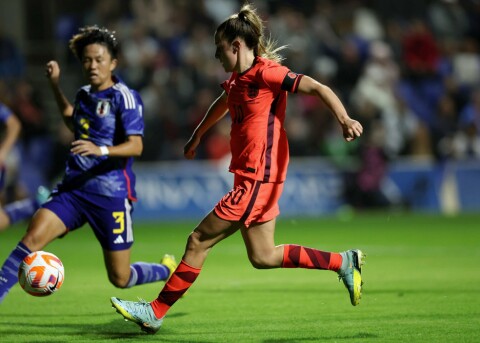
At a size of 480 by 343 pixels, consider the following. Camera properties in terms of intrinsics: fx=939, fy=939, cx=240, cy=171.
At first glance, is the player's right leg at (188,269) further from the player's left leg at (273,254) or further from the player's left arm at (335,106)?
the player's left arm at (335,106)

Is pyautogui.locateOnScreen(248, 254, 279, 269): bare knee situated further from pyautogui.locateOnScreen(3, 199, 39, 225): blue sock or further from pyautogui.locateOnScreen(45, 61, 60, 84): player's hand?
pyautogui.locateOnScreen(3, 199, 39, 225): blue sock

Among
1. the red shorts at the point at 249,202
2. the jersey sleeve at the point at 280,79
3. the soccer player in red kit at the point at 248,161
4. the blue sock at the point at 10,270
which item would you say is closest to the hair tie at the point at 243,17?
the soccer player in red kit at the point at 248,161

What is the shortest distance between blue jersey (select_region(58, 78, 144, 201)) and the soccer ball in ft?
2.45

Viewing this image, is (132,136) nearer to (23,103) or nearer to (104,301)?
(104,301)

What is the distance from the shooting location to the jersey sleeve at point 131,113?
24.0 feet

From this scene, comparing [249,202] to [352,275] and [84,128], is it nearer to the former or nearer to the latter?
[352,275]

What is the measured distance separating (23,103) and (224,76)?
174 inches

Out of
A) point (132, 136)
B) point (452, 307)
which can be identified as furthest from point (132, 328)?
point (452, 307)

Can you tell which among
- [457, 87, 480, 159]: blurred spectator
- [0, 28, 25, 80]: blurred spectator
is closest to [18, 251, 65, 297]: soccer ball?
[0, 28, 25, 80]: blurred spectator

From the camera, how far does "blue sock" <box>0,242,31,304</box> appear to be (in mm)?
7092

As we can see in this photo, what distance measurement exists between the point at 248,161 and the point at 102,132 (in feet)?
4.75

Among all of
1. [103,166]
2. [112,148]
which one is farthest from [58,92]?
[112,148]

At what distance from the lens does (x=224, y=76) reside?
801 inches

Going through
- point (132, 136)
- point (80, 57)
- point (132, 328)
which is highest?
point (80, 57)
